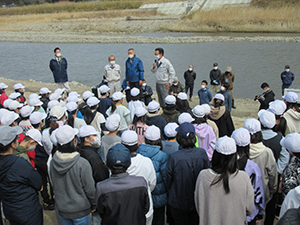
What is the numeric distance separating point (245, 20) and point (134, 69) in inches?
1436

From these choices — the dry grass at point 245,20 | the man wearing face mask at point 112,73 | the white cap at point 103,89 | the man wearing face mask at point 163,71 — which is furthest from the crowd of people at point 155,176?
the dry grass at point 245,20

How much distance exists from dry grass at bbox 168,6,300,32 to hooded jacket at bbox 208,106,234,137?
35.5m

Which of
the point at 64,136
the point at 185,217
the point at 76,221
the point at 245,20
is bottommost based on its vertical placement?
the point at 185,217

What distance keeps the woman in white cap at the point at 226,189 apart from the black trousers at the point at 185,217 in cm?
61

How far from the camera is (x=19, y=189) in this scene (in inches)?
119

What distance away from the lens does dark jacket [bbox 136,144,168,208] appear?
3389mm

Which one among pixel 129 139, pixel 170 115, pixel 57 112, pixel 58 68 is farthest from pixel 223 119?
pixel 58 68

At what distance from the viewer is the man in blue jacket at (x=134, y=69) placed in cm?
850

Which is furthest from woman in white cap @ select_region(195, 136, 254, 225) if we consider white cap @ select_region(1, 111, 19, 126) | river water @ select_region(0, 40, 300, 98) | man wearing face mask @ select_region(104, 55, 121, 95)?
river water @ select_region(0, 40, 300, 98)

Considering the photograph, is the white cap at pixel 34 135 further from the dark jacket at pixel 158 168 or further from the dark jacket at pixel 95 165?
the dark jacket at pixel 158 168

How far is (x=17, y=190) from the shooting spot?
301 centimetres

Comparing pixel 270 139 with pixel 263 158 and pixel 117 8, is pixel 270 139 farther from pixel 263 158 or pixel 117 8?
pixel 117 8

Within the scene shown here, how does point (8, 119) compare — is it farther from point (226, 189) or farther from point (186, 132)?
point (226, 189)

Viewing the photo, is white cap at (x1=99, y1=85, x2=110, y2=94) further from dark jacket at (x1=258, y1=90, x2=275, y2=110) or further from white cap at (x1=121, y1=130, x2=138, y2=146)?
dark jacket at (x1=258, y1=90, x2=275, y2=110)
